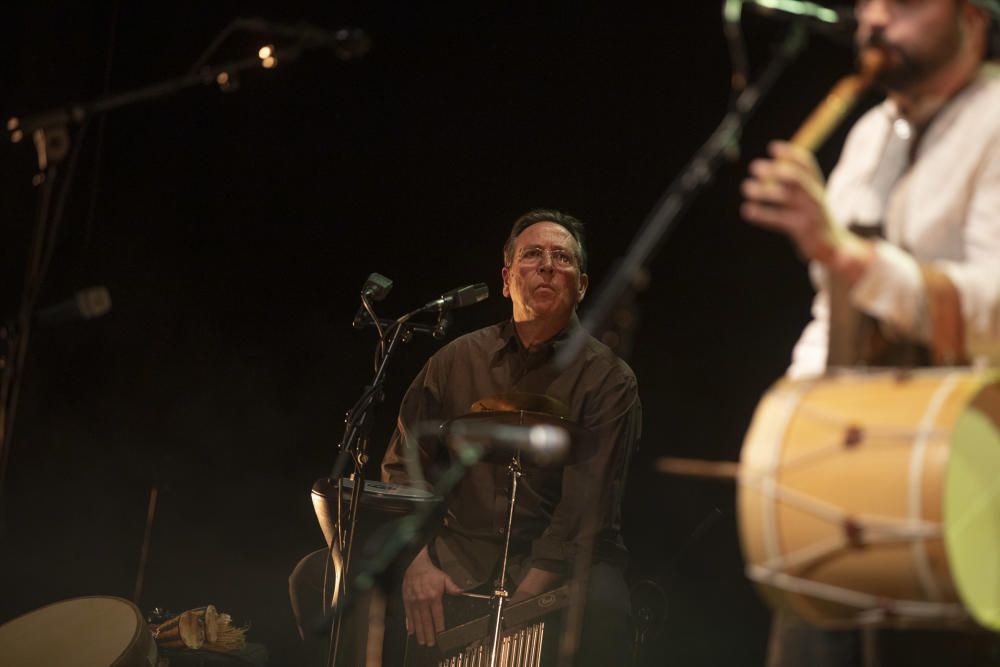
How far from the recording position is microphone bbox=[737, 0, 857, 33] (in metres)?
1.75

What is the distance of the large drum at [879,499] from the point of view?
1484mm

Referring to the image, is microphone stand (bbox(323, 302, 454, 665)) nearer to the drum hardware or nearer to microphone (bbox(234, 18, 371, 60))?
microphone (bbox(234, 18, 371, 60))

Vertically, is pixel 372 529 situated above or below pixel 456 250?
below

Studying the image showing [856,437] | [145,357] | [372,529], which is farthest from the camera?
[145,357]

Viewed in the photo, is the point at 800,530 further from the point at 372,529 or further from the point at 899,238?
the point at 372,529

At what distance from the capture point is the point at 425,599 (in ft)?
11.4

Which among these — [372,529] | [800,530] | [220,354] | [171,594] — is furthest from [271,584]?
[800,530]

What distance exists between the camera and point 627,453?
145 inches

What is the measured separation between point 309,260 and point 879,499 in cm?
395

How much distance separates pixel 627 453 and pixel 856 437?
6.99ft

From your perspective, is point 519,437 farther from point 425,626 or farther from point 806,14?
point 425,626

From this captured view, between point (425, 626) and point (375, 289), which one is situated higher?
point (375, 289)

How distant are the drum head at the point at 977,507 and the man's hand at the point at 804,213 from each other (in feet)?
0.96

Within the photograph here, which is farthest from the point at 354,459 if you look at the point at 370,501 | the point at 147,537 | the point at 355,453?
the point at 147,537
